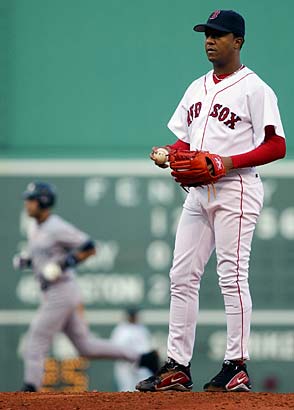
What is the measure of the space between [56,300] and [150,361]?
0.90 meters

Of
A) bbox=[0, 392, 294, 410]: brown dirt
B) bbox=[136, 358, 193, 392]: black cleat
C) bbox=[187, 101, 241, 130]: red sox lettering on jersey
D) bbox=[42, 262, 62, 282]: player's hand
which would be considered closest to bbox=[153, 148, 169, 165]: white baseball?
bbox=[187, 101, 241, 130]: red sox lettering on jersey

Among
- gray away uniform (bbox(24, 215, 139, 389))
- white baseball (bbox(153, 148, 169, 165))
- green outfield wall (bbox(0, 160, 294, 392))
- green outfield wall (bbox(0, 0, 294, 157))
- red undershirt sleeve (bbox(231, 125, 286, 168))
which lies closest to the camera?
red undershirt sleeve (bbox(231, 125, 286, 168))

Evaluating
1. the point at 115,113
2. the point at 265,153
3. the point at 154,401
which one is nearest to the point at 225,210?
the point at 265,153

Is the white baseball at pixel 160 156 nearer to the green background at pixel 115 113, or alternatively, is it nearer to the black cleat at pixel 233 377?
the black cleat at pixel 233 377

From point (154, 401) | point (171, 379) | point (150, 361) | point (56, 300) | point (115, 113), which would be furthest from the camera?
point (115, 113)

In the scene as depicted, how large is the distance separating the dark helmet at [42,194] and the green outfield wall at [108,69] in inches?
37.4

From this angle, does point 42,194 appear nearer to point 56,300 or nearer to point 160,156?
point 56,300

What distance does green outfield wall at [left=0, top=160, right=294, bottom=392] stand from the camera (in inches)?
360

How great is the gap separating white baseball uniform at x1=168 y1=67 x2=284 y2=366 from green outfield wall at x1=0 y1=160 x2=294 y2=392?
170 inches

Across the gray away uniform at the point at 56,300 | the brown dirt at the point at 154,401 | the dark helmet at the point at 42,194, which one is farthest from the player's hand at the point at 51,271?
the brown dirt at the point at 154,401

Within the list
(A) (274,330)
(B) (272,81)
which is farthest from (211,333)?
(B) (272,81)

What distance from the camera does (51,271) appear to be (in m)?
8.41

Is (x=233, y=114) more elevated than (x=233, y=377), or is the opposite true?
(x=233, y=114)

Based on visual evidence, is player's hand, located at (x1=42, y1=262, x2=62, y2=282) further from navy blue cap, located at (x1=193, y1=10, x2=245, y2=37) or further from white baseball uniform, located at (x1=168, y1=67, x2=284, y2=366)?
navy blue cap, located at (x1=193, y1=10, x2=245, y2=37)
